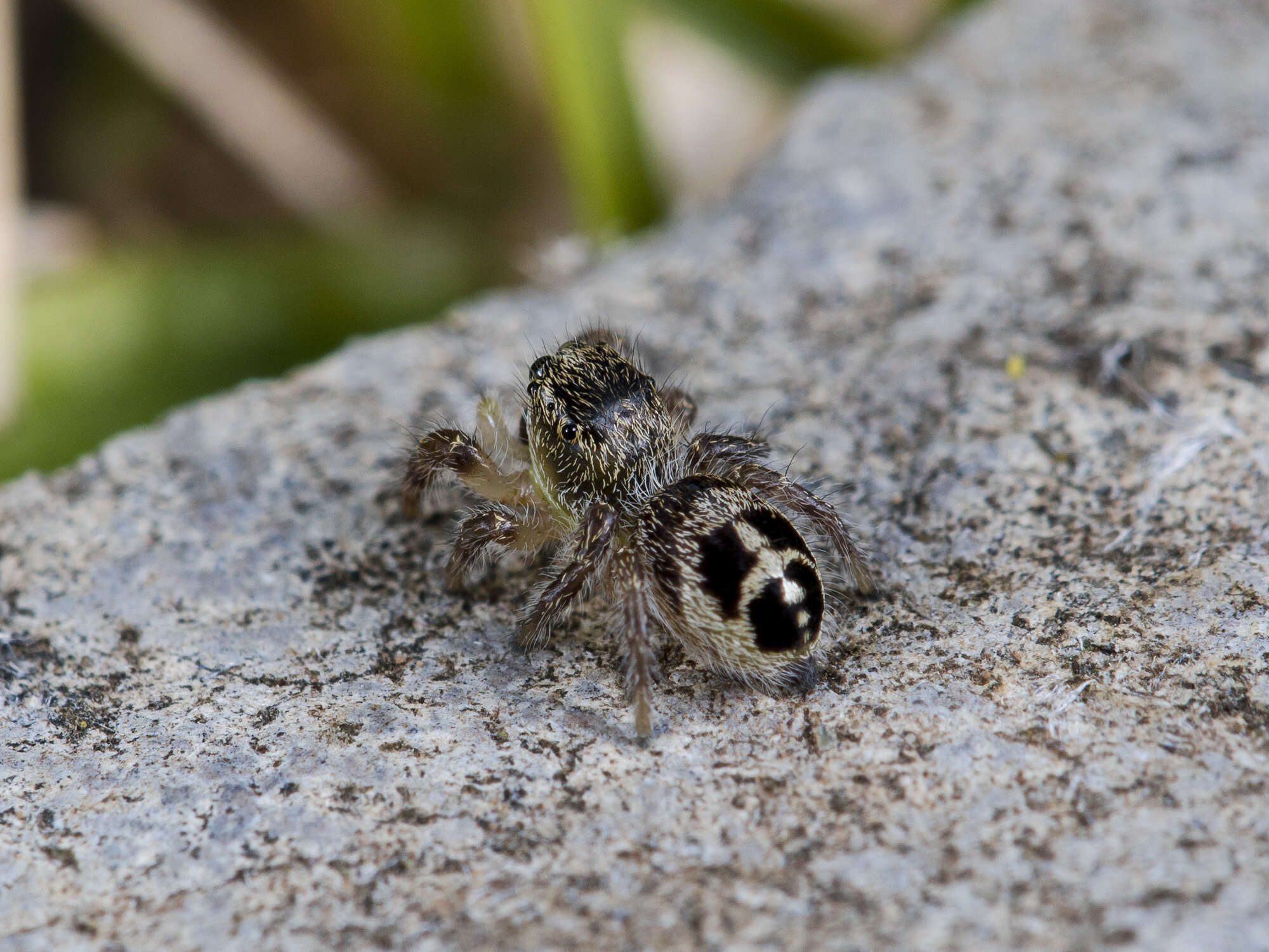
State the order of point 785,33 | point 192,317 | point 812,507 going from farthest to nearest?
point 785,33 < point 192,317 < point 812,507

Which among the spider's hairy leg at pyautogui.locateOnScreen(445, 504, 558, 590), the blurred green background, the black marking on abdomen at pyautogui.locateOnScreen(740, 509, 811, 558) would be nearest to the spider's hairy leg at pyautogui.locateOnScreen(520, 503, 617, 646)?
the spider's hairy leg at pyautogui.locateOnScreen(445, 504, 558, 590)

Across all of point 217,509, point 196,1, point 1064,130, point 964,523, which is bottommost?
point 217,509

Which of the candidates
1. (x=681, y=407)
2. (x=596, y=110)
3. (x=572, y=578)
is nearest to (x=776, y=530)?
(x=572, y=578)

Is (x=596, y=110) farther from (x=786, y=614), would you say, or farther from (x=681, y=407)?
(x=786, y=614)

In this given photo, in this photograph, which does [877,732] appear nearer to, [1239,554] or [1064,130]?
[1239,554]

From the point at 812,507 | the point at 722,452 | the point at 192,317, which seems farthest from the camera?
the point at 192,317

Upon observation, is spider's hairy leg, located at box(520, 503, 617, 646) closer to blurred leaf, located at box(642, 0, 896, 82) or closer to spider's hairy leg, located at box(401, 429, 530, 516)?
spider's hairy leg, located at box(401, 429, 530, 516)

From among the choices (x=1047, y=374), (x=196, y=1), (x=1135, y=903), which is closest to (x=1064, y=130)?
(x=1047, y=374)
